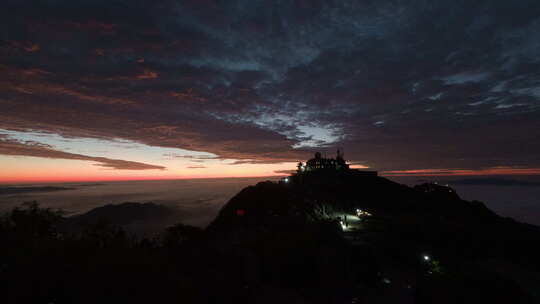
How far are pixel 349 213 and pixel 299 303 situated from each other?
113 ft

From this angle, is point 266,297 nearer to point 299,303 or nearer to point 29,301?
point 299,303

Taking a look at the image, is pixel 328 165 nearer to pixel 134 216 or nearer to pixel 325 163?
pixel 325 163

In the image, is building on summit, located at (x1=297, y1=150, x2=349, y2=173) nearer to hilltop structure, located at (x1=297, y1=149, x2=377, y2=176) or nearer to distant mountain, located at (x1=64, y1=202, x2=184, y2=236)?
hilltop structure, located at (x1=297, y1=149, x2=377, y2=176)

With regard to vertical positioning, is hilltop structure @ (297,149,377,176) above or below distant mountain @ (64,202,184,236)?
above

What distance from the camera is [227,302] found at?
8.84 m

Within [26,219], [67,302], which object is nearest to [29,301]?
[67,302]

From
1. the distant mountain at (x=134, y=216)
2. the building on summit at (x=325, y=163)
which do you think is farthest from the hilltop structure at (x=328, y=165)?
the distant mountain at (x=134, y=216)

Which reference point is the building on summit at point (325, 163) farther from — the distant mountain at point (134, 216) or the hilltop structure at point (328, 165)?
the distant mountain at point (134, 216)

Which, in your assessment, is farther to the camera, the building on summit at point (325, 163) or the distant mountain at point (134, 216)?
the distant mountain at point (134, 216)

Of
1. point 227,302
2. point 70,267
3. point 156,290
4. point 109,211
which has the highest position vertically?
point 70,267

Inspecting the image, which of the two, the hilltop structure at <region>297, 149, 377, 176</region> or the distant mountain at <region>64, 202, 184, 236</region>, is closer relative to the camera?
the hilltop structure at <region>297, 149, 377, 176</region>

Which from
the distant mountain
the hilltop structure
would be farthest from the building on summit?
the distant mountain

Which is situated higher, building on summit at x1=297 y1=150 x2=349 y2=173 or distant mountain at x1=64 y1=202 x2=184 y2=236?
building on summit at x1=297 y1=150 x2=349 y2=173

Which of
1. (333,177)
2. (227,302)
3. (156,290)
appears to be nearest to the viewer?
(156,290)
